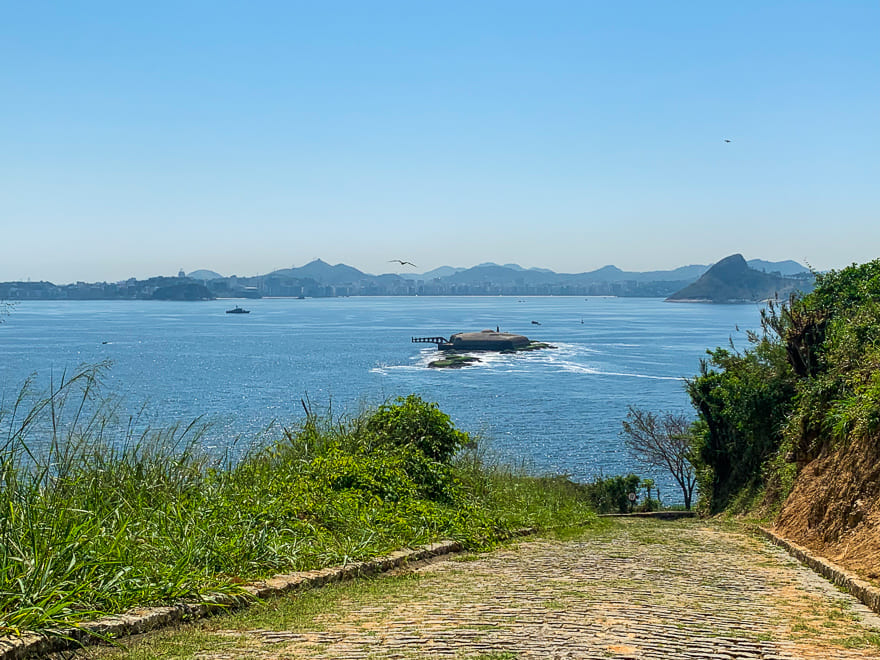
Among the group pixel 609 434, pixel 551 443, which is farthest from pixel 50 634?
pixel 609 434

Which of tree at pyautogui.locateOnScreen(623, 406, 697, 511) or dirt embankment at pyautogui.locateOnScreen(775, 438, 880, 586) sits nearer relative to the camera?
dirt embankment at pyautogui.locateOnScreen(775, 438, 880, 586)

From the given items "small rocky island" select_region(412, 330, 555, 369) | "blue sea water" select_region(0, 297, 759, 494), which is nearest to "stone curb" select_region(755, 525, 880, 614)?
"blue sea water" select_region(0, 297, 759, 494)

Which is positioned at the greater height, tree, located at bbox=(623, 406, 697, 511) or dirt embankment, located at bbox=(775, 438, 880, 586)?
dirt embankment, located at bbox=(775, 438, 880, 586)

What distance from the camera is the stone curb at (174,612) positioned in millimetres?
4680

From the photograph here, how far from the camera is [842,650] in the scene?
5156 mm

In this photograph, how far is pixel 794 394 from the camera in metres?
20.2

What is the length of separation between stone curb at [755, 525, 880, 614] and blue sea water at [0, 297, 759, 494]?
10414 millimetres

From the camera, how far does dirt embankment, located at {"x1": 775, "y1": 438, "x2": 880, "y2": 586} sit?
9.00 m

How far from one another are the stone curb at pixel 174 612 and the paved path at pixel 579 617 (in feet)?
0.71

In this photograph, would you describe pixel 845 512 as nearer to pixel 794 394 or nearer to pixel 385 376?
pixel 794 394

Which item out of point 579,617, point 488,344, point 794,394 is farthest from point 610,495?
point 488,344

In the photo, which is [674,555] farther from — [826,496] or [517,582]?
[517,582]

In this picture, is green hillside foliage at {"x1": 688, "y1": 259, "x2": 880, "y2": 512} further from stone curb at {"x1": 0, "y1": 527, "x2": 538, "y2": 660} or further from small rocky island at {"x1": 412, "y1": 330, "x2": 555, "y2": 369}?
small rocky island at {"x1": 412, "y1": 330, "x2": 555, "y2": 369}

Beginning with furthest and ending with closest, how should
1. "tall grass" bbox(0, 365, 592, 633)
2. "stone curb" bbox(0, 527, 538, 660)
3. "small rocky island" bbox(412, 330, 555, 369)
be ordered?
"small rocky island" bbox(412, 330, 555, 369) < "tall grass" bbox(0, 365, 592, 633) < "stone curb" bbox(0, 527, 538, 660)
